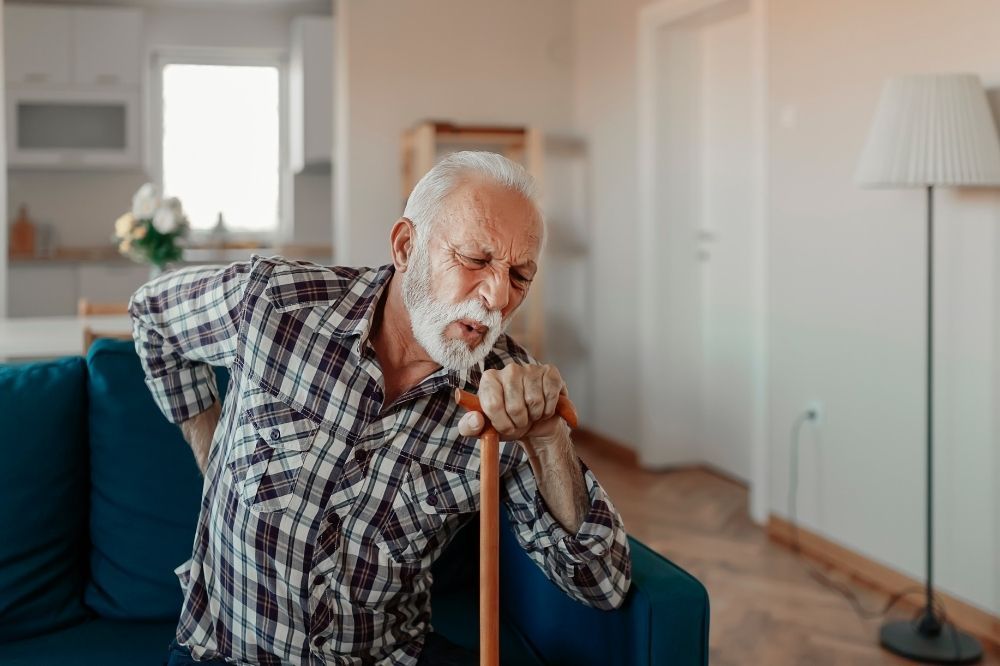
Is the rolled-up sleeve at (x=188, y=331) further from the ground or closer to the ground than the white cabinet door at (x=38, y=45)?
closer to the ground

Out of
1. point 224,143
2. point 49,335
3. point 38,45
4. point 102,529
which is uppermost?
point 38,45

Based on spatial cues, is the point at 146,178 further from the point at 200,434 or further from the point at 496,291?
the point at 496,291

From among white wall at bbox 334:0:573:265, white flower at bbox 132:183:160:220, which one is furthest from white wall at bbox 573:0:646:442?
white flower at bbox 132:183:160:220

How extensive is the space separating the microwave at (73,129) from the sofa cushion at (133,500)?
5.51m

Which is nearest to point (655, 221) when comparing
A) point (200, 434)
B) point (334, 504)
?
point (200, 434)

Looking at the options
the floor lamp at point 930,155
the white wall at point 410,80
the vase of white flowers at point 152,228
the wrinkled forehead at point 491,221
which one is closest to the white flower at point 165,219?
the vase of white flowers at point 152,228

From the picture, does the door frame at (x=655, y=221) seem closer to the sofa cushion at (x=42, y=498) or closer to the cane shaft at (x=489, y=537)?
the sofa cushion at (x=42, y=498)

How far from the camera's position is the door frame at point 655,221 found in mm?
4055

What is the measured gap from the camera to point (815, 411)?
150 inches

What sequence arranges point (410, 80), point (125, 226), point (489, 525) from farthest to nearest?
point (410, 80) < point (125, 226) < point (489, 525)

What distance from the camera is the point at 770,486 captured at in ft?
13.4

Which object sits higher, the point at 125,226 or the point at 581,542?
the point at 125,226

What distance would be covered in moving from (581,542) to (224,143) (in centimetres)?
671

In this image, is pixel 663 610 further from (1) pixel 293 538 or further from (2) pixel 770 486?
(2) pixel 770 486
